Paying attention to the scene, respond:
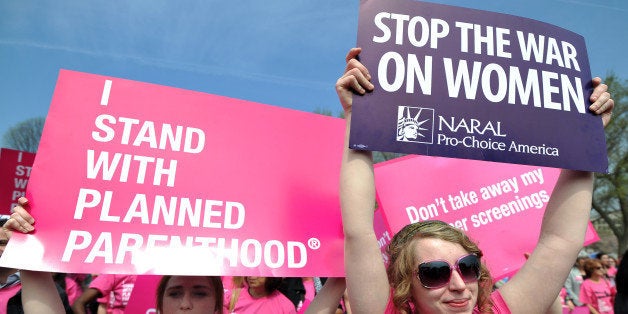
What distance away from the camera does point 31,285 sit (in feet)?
5.94

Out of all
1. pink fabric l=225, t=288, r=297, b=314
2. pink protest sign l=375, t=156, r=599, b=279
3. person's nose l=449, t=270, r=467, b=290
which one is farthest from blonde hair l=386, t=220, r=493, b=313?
pink fabric l=225, t=288, r=297, b=314

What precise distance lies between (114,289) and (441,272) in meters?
3.37

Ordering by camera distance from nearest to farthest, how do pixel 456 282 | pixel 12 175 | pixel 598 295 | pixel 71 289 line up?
1. pixel 456 282
2. pixel 12 175
3. pixel 71 289
4. pixel 598 295

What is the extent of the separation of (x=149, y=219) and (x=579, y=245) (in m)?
1.80

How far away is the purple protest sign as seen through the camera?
184cm

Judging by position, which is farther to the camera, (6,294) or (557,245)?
(6,294)

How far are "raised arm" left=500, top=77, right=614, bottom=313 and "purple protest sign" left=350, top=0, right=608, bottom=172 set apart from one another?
0.08 meters

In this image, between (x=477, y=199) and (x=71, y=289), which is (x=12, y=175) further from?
(x=477, y=199)

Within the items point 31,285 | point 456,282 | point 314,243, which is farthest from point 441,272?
point 31,285

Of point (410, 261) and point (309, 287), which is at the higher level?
point (309, 287)

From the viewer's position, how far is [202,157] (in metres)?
2.15

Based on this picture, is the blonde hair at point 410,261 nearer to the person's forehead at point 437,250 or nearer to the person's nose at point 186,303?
the person's forehead at point 437,250

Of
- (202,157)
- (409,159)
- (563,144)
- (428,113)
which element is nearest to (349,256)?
(428,113)

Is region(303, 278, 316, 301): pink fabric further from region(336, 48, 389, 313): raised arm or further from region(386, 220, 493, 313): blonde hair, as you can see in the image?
region(336, 48, 389, 313): raised arm
